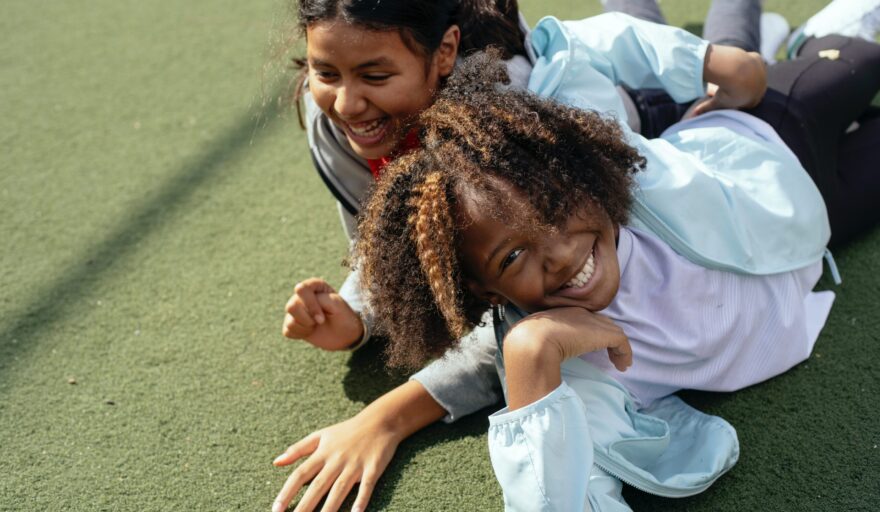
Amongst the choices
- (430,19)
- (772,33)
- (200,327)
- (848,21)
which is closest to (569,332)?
(430,19)

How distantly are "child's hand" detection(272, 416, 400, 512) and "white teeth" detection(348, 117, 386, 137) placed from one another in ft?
1.73

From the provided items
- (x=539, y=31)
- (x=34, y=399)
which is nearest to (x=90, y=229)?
(x=34, y=399)

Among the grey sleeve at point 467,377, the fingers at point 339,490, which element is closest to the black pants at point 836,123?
the grey sleeve at point 467,377

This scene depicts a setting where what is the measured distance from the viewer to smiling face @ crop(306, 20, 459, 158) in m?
1.50

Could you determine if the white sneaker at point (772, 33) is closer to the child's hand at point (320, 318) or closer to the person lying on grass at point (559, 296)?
the person lying on grass at point (559, 296)

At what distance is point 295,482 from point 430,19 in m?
0.86

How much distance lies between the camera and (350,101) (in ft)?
5.06

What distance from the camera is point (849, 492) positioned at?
1.34 meters

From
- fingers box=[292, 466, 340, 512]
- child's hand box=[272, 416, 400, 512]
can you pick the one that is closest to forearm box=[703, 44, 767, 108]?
child's hand box=[272, 416, 400, 512]

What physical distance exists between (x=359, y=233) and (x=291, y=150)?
1.09 metres

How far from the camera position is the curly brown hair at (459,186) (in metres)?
1.27

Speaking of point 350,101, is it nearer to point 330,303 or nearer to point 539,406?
point 330,303

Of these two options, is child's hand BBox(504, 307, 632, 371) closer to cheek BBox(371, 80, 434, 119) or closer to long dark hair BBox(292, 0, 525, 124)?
cheek BBox(371, 80, 434, 119)

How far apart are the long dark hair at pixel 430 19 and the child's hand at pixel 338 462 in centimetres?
69
